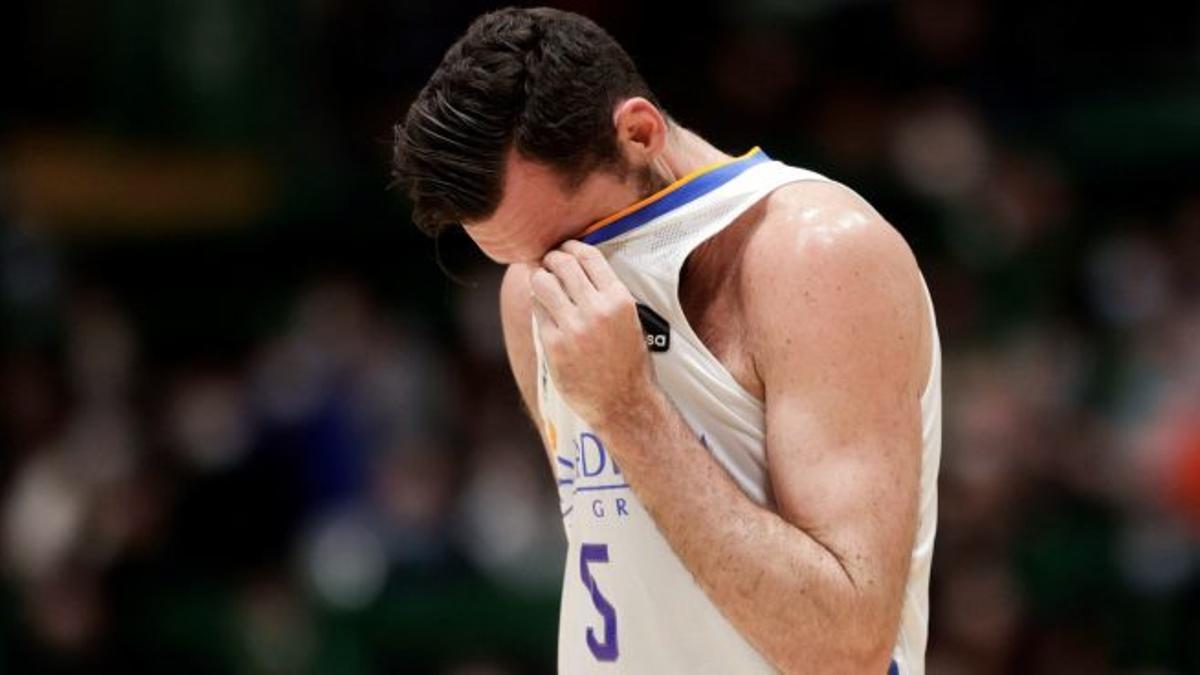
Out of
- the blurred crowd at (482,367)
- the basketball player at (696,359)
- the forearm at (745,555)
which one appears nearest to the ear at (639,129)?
the basketball player at (696,359)

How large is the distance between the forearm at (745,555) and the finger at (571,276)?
199mm

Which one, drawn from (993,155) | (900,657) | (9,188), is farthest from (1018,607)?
(9,188)

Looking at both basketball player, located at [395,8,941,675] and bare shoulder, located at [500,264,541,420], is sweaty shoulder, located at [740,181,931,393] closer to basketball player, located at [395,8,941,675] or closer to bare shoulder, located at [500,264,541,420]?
basketball player, located at [395,8,941,675]

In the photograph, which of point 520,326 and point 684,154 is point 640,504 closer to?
point 684,154

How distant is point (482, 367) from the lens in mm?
11547

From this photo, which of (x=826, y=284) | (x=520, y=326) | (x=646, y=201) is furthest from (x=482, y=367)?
(x=826, y=284)

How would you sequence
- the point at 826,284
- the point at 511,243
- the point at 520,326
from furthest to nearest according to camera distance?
the point at 520,326, the point at 511,243, the point at 826,284

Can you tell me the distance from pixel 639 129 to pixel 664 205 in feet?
0.47

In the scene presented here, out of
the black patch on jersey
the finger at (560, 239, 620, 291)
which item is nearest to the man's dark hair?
the finger at (560, 239, 620, 291)

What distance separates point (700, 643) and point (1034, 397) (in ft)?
22.1

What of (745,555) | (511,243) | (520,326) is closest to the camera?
(745,555)

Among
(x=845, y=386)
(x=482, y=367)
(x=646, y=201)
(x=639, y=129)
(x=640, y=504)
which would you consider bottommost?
(x=482, y=367)

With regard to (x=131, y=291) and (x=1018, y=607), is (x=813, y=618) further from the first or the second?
(x=131, y=291)

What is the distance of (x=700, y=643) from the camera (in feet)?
12.6
